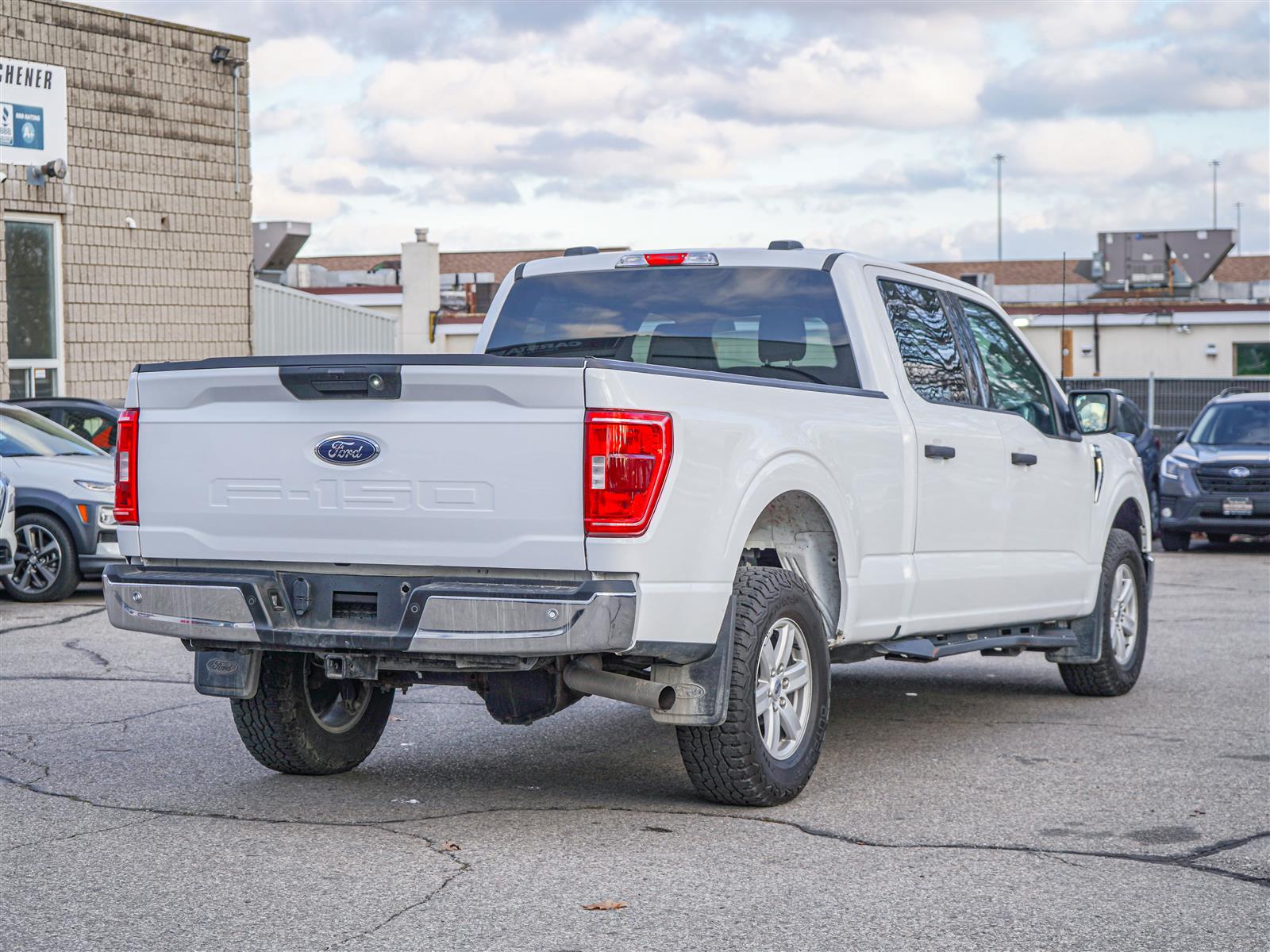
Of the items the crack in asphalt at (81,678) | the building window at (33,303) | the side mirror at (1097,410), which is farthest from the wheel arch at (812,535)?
the building window at (33,303)

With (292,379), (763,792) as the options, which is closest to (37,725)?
(292,379)

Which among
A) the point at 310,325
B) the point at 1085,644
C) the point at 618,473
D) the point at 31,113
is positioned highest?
the point at 31,113

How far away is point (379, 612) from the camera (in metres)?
5.65

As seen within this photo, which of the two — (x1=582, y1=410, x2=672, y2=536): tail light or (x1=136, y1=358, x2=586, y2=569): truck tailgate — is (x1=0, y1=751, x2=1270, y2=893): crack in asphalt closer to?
(x1=136, y1=358, x2=586, y2=569): truck tailgate

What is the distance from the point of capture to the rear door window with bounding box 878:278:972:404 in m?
7.43

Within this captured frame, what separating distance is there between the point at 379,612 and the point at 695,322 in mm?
2323

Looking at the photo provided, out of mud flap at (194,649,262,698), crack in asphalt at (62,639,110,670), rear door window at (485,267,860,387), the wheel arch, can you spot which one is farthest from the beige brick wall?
the wheel arch

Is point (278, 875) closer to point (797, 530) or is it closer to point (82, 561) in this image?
point (797, 530)

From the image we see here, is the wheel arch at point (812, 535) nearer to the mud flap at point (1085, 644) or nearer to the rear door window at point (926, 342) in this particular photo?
the rear door window at point (926, 342)

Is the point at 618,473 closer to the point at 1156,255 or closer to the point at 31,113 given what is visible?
the point at 31,113

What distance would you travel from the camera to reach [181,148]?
23.5m

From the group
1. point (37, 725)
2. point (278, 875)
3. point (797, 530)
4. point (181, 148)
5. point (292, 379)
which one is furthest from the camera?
point (181, 148)

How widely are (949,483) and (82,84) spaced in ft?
57.1

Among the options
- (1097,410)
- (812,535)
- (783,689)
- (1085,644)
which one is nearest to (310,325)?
(1097,410)
